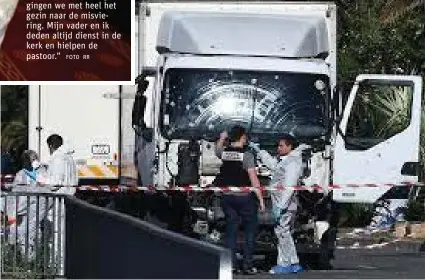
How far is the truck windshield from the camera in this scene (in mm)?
→ 15938

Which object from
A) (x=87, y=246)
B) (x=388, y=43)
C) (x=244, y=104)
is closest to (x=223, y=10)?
(x=244, y=104)

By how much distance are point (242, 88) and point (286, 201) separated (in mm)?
2040

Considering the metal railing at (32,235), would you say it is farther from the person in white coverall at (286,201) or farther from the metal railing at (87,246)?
the person in white coverall at (286,201)

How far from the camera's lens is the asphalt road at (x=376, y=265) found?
14953mm

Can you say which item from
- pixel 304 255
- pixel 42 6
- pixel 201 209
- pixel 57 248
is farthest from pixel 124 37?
pixel 304 255

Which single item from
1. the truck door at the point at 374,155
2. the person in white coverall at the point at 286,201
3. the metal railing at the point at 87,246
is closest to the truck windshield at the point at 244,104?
the person in white coverall at the point at 286,201

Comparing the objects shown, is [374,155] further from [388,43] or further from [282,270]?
[388,43]

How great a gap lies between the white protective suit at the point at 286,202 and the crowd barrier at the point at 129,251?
319 cm

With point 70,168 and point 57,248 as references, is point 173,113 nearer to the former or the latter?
point 70,168

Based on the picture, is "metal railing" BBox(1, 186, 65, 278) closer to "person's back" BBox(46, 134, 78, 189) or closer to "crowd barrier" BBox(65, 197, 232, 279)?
"crowd barrier" BBox(65, 197, 232, 279)

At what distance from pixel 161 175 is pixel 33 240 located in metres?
3.34

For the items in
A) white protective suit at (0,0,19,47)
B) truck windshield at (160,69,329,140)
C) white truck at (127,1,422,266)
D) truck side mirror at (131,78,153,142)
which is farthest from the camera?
truck side mirror at (131,78,153,142)

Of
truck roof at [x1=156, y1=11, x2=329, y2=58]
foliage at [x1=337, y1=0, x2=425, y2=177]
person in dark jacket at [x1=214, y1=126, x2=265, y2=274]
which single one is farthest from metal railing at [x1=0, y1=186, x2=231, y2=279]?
foliage at [x1=337, y1=0, x2=425, y2=177]

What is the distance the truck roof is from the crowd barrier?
4.69 m
